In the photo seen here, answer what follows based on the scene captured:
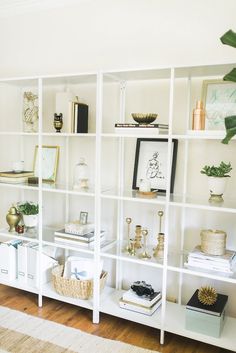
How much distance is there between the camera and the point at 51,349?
2168 mm

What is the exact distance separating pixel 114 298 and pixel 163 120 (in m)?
1.31

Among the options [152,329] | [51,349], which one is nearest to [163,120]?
[152,329]

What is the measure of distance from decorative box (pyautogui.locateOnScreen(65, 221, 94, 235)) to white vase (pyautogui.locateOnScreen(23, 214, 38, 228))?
345mm

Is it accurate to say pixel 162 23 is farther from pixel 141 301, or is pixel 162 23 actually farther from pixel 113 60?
pixel 141 301

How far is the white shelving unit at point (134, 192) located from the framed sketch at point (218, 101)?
7 cm

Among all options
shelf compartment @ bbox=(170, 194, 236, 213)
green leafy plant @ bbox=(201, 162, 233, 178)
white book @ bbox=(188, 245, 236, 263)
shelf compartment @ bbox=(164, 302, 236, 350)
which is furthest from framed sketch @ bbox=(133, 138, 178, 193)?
shelf compartment @ bbox=(164, 302, 236, 350)

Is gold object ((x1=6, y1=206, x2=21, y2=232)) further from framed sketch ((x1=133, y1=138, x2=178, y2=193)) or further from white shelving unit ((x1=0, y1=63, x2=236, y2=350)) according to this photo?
framed sketch ((x1=133, y1=138, x2=178, y2=193))

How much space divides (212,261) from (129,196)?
65 centimetres

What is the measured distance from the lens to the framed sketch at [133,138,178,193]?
2.51 meters

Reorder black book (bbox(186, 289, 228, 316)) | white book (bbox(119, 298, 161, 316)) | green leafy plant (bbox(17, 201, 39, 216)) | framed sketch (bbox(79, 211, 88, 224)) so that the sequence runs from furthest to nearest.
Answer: green leafy plant (bbox(17, 201, 39, 216)), framed sketch (bbox(79, 211, 88, 224)), white book (bbox(119, 298, 161, 316)), black book (bbox(186, 289, 228, 316))

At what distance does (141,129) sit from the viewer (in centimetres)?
228

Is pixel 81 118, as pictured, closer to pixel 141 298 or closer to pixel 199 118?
pixel 199 118

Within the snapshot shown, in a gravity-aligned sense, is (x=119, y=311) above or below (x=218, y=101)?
below

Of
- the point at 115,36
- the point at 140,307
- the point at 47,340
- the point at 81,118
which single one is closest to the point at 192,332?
the point at 140,307
